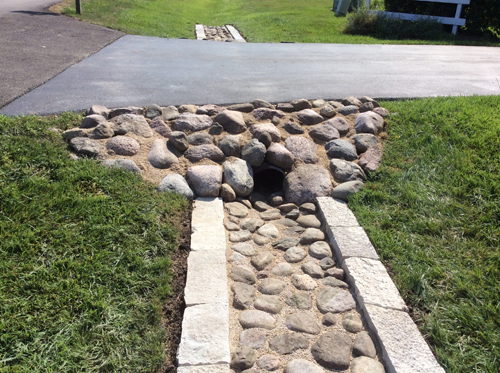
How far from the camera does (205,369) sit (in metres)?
2.83

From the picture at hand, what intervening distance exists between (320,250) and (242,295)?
976mm

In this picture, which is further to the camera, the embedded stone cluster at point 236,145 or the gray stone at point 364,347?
the embedded stone cluster at point 236,145

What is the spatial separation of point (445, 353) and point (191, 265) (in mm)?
2051

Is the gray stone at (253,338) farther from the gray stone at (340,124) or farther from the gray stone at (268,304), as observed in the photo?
the gray stone at (340,124)

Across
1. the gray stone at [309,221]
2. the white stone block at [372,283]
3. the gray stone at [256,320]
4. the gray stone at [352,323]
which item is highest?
the white stone block at [372,283]

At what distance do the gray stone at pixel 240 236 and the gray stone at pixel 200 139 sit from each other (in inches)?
55.5

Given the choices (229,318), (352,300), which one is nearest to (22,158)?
(229,318)

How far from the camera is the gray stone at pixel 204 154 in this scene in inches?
203

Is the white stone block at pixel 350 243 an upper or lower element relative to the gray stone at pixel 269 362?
upper

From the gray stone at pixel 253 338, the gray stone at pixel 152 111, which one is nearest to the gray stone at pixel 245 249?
the gray stone at pixel 253 338

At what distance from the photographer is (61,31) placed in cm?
991

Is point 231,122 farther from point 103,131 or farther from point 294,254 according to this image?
point 294,254

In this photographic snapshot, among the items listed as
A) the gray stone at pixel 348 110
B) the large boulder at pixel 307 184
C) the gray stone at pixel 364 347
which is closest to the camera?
the gray stone at pixel 364 347

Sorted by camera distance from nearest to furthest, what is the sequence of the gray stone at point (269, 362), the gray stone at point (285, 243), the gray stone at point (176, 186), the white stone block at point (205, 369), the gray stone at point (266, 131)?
the white stone block at point (205, 369)
the gray stone at point (269, 362)
the gray stone at point (285, 243)
the gray stone at point (176, 186)
the gray stone at point (266, 131)
